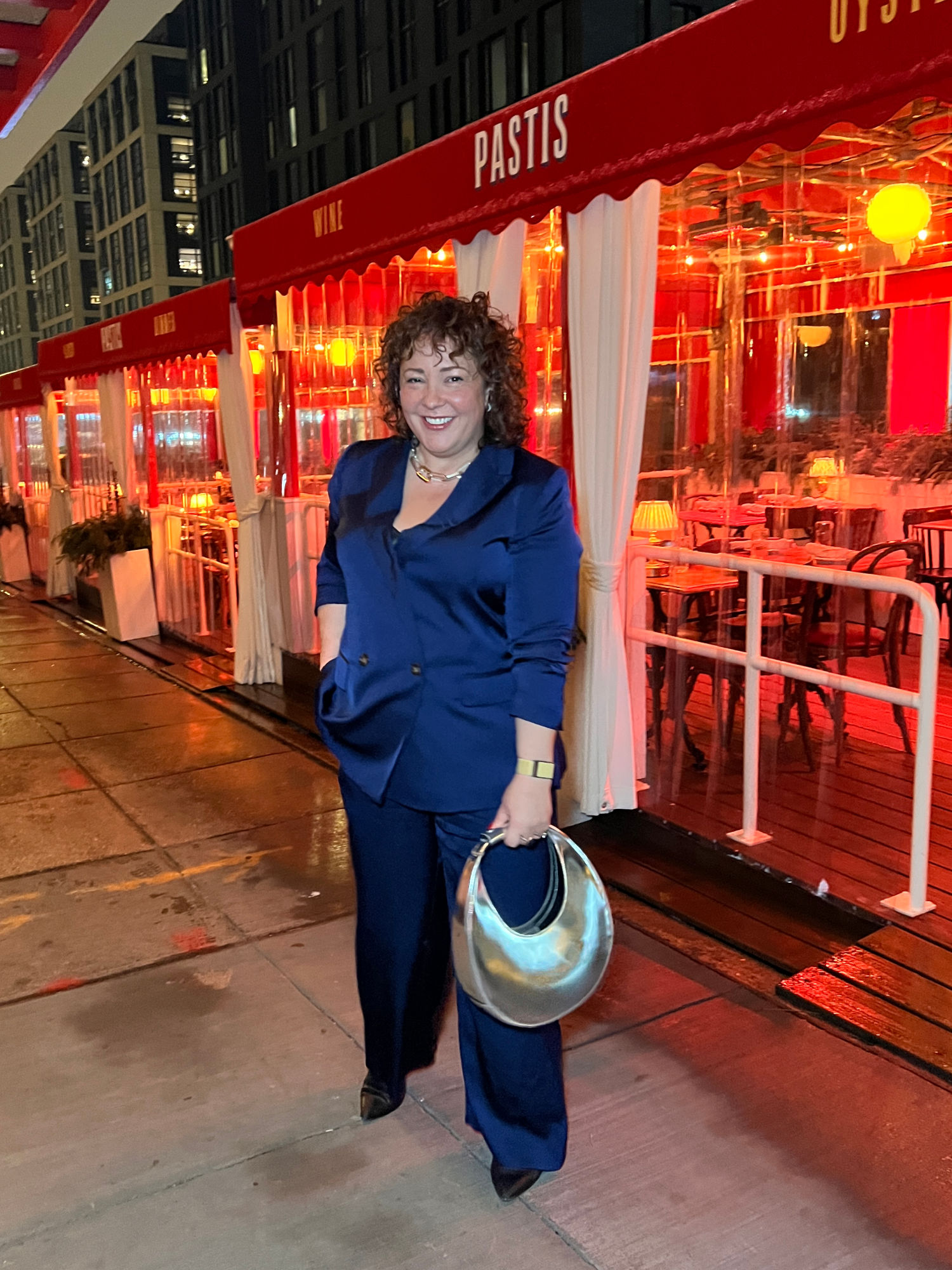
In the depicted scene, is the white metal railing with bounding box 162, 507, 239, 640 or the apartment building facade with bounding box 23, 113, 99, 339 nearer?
the white metal railing with bounding box 162, 507, 239, 640

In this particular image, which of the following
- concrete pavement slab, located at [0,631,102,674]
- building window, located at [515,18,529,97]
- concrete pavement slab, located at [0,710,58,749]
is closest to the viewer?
concrete pavement slab, located at [0,710,58,749]

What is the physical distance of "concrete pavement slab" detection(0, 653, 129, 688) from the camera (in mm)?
7832

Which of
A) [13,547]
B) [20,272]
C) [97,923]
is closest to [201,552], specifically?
[97,923]

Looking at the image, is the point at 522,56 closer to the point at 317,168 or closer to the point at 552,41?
the point at 552,41

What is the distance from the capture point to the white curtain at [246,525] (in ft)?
23.5

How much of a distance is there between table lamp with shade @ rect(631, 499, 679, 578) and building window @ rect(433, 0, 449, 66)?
124ft

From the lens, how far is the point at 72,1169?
244cm

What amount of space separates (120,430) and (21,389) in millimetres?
4636

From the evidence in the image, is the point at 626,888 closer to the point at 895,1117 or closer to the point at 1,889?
the point at 895,1117

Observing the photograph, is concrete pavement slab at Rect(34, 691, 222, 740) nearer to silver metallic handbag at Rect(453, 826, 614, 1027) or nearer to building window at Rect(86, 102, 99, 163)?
silver metallic handbag at Rect(453, 826, 614, 1027)

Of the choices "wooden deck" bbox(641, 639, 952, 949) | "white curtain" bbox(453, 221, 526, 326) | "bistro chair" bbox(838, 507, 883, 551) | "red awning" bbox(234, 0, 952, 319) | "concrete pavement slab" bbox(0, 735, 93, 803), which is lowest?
"concrete pavement slab" bbox(0, 735, 93, 803)

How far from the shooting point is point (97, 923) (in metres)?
3.76

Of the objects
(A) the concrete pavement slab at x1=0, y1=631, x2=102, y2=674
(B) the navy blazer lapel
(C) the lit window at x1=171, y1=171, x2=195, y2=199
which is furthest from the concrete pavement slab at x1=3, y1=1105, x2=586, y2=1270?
(C) the lit window at x1=171, y1=171, x2=195, y2=199

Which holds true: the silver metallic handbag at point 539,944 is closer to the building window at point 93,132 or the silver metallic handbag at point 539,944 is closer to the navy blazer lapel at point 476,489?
the navy blazer lapel at point 476,489
